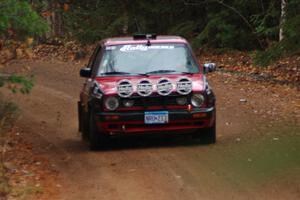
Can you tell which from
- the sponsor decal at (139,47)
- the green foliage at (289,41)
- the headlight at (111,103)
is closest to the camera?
the headlight at (111,103)

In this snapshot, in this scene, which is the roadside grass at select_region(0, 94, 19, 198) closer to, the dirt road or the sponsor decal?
the dirt road

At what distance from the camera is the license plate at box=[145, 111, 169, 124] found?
37.4 feet

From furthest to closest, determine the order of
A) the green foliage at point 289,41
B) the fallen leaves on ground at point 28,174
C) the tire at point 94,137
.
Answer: the green foliage at point 289,41 < the tire at point 94,137 < the fallen leaves on ground at point 28,174

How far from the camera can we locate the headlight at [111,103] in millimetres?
11367

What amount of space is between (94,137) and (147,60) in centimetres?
167

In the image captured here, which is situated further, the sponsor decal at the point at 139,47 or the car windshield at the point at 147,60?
the sponsor decal at the point at 139,47

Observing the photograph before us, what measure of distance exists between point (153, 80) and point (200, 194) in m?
3.44

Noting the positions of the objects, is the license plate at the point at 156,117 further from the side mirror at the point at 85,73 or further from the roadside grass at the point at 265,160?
the side mirror at the point at 85,73

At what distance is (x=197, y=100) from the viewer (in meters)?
11.5

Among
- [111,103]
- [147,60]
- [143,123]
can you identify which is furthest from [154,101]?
[147,60]

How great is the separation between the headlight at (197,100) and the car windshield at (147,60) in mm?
760

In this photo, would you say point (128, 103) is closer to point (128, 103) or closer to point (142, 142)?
point (128, 103)

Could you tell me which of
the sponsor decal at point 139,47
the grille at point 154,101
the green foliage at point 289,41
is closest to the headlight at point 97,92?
the grille at point 154,101

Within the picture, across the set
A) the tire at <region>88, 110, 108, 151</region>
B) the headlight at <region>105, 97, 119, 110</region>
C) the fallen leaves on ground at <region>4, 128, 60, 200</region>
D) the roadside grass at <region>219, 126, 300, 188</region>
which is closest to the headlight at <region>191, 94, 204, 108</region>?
the roadside grass at <region>219, 126, 300, 188</region>
